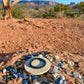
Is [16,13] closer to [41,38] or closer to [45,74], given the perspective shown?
[41,38]

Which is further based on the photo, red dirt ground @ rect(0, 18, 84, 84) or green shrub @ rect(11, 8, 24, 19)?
green shrub @ rect(11, 8, 24, 19)

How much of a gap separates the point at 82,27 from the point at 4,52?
377 cm

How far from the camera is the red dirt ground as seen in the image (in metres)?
3.17

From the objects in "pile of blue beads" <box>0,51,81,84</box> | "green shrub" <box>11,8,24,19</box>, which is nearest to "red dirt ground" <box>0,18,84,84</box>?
"pile of blue beads" <box>0,51,81,84</box>

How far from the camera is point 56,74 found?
1.80 meters

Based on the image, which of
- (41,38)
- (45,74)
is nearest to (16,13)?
(41,38)

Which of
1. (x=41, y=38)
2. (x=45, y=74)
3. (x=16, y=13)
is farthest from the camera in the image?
(x=16, y=13)

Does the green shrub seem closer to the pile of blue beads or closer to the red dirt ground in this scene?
the red dirt ground

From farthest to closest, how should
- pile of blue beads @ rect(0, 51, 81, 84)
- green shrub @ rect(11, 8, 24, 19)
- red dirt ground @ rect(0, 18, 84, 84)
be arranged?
green shrub @ rect(11, 8, 24, 19)
red dirt ground @ rect(0, 18, 84, 84)
pile of blue beads @ rect(0, 51, 81, 84)

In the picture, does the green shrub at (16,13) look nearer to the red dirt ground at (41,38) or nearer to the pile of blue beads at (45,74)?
the red dirt ground at (41,38)

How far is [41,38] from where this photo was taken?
12.4 feet

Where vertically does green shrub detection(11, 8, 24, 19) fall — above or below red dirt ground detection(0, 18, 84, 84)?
above

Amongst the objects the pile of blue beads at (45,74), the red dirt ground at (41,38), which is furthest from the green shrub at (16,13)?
the pile of blue beads at (45,74)

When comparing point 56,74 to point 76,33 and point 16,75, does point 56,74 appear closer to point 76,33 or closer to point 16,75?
point 16,75
